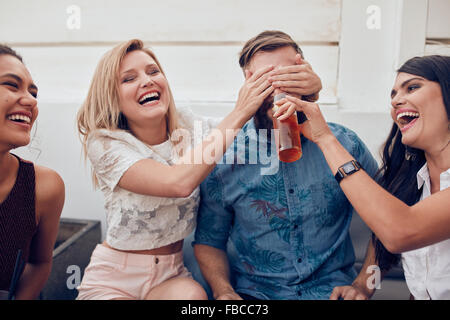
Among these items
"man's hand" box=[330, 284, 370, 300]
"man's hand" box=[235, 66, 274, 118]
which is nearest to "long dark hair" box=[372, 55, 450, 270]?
"man's hand" box=[330, 284, 370, 300]

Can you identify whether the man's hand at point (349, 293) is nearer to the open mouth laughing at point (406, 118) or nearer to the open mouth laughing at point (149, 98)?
the open mouth laughing at point (406, 118)

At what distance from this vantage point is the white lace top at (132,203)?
100 cm

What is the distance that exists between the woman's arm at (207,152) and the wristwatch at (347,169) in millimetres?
274

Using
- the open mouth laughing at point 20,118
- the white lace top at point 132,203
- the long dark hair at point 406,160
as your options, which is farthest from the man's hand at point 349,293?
the open mouth laughing at point 20,118

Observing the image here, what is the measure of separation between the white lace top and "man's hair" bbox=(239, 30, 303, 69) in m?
0.40

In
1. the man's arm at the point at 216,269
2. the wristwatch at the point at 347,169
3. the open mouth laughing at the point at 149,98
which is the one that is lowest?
the man's arm at the point at 216,269

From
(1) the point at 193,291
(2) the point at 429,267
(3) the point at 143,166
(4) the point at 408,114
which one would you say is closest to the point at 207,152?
(3) the point at 143,166

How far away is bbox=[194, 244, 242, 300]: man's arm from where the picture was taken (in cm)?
111

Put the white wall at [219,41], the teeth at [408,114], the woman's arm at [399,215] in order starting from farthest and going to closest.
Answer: the white wall at [219,41], the teeth at [408,114], the woman's arm at [399,215]

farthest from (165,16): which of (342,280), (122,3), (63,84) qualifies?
(342,280)

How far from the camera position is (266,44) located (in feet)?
3.32

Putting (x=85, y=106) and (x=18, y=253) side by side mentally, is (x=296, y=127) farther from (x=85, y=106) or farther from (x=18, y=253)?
(x=18, y=253)

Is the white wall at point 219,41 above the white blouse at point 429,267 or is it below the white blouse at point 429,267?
above

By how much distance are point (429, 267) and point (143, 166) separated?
845 millimetres
